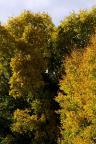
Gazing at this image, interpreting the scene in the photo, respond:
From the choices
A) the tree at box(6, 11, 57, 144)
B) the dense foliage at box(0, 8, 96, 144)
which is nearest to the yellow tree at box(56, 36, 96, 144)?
the dense foliage at box(0, 8, 96, 144)

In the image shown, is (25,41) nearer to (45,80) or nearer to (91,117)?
(45,80)

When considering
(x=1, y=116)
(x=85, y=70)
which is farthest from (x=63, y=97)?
(x=1, y=116)

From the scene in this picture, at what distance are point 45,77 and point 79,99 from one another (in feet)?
31.7

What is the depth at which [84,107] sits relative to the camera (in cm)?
5631

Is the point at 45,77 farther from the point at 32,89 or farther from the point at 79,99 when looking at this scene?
the point at 79,99

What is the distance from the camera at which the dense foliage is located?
58750 millimetres

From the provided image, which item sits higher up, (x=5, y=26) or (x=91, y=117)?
(x=5, y=26)

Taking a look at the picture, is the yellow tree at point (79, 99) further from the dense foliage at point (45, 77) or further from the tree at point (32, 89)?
the tree at point (32, 89)

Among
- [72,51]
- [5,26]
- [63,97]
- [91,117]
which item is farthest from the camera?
[5,26]

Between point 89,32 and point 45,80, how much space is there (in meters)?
6.88

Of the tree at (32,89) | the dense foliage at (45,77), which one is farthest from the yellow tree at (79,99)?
the tree at (32,89)

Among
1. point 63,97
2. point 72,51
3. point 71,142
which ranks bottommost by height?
point 71,142

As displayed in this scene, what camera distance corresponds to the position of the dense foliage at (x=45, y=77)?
2313 inches

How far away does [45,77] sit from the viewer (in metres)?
67.2
